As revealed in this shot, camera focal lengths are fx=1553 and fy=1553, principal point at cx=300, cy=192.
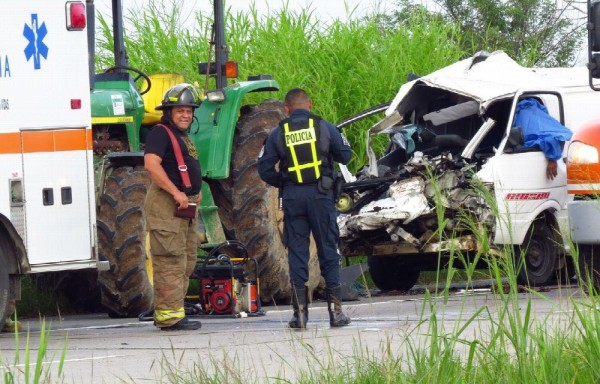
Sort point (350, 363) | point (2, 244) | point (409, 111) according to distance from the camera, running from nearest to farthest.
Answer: point (350, 363) → point (2, 244) → point (409, 111)

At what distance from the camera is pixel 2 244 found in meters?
11.4

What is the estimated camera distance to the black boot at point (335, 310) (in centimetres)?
1178

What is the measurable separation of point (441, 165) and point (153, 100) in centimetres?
293

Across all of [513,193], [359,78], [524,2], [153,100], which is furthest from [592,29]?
[524,2]

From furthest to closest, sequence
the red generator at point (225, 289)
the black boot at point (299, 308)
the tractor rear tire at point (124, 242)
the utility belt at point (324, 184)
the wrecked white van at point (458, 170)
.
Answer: the wrecked white van at point (458, 170) → the red generator at point (225, 289) → the tractor rear tire at point (124, 242) → the utility belt at point (324, 184) → the black boot at point (299, 308)

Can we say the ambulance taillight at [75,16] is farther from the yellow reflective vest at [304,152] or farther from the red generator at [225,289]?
the red generator at [225,289]

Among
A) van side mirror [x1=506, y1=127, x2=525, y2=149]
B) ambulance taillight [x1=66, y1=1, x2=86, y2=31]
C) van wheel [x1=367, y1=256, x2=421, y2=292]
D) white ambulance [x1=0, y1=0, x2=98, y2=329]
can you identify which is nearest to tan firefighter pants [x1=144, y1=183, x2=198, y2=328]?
white ambulance [x1=0, y1=0, x2=98, y2=329]

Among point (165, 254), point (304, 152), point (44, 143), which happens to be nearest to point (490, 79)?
point (304, 152)

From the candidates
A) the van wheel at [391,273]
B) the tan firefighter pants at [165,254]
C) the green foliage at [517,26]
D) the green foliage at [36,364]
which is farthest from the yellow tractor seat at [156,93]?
the green foliage at [517,26]

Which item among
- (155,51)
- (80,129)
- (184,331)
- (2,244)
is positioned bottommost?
(184,331)

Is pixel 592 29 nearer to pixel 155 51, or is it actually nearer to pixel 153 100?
pixel 153 100

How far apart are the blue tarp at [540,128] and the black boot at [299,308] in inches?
173

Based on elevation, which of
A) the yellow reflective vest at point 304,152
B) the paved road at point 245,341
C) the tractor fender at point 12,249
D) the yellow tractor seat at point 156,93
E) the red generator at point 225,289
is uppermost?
the yellow tractor seat at point 156,93

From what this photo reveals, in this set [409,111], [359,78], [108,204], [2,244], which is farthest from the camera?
[359,78]
